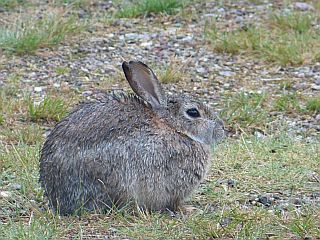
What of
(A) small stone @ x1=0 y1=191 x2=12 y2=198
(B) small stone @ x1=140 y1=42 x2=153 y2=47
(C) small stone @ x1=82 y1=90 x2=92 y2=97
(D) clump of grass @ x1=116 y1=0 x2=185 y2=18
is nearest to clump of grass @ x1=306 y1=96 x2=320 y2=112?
(C) small stone @ x1=82 y1=90 x2=92 y2=97

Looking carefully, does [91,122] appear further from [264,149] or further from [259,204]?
[264,149]

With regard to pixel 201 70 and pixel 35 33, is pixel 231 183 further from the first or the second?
pixel 35 33

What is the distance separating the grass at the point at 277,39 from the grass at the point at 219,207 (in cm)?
249

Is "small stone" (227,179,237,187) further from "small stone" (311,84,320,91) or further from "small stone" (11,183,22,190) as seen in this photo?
"small stone" (311,84,320,91)

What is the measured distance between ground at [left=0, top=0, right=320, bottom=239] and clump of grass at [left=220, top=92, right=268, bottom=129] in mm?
13

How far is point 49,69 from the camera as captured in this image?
399 inches

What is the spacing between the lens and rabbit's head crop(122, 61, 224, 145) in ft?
21.0

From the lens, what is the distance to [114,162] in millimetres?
6000

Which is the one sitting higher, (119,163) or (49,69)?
(119,163)

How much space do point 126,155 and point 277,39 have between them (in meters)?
4.97

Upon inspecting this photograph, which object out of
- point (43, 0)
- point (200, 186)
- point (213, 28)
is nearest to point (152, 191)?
point (200, 186)

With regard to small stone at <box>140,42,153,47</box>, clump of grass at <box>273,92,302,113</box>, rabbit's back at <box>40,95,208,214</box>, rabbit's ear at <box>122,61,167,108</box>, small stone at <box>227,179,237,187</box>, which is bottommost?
clump of grass at <box>273,92,302,113</box>

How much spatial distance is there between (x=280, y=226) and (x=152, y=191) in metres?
0.87

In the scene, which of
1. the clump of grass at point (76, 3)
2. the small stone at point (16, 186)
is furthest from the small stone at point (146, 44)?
the small stone at point (16, 186)
